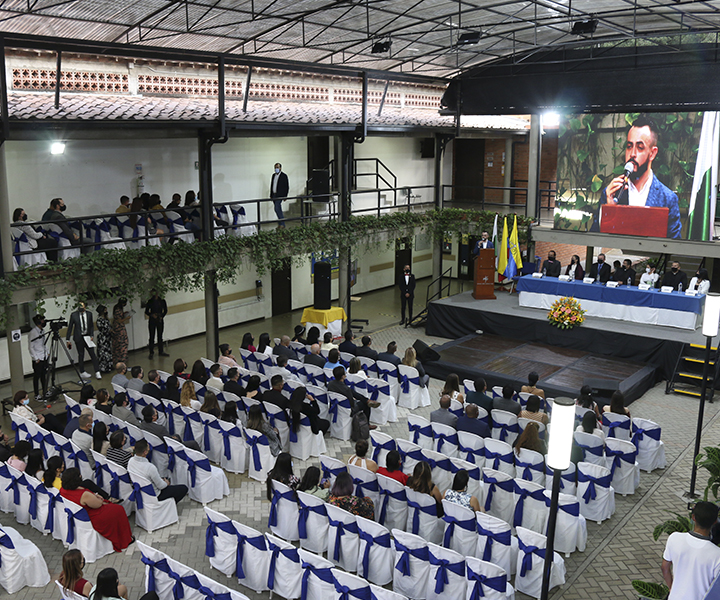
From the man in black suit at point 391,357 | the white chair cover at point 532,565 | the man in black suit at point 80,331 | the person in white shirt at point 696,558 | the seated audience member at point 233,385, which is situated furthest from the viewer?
the man in black suit at point 80,331

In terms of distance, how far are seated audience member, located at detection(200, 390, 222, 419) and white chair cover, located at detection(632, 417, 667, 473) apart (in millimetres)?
6441

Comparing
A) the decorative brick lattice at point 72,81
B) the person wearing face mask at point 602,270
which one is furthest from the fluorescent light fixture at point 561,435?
the person wearing face mask at point 602,270

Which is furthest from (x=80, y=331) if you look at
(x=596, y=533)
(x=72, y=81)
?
(x=596, y=533)

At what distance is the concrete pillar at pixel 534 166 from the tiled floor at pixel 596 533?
8874 mm

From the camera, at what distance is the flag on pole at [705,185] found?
685 inches

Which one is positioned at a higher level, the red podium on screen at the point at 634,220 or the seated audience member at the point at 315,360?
the red podium on screen at the point at 634,220

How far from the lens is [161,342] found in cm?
1705

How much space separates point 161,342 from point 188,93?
608 centimetres

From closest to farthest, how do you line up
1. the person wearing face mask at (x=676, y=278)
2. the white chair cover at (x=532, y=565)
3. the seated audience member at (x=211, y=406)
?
the white chair cover at (x=532, y=565), the seated audience member at (x=211, y=406), the person wearing face mask at (x=676, y=278)

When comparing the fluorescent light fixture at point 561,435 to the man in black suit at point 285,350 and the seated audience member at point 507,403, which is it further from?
the man in black suit at point 285,350

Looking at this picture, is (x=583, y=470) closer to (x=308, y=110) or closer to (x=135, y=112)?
(x=135, y=112)

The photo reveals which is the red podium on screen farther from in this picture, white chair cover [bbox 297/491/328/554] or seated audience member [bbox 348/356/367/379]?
white chair cover [bbox 297/491/328/554]

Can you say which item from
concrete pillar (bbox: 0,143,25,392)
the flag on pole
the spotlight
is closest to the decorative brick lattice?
concrete pillar (bbox: 0,143,25,392)

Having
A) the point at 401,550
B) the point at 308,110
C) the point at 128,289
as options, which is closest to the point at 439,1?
the point at 308,110
